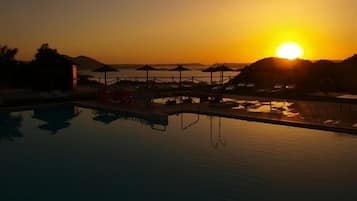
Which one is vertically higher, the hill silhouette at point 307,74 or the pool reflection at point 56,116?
the hill silhouette at point 307,74

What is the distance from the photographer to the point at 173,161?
8.20 meters

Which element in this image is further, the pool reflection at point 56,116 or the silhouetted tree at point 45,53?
the silhouetted tree at point 45,53

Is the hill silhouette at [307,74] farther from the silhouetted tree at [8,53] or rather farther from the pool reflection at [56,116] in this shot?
the silhouetted tree at [8,53]

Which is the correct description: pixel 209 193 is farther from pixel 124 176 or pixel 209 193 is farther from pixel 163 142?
pixel 163 142

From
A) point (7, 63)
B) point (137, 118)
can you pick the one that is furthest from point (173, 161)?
point (7, 63)

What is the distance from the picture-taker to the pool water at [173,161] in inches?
249

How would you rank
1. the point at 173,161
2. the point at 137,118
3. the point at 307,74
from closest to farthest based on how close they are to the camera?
the point at 173,161, the point at 137,118, the point at 307,74

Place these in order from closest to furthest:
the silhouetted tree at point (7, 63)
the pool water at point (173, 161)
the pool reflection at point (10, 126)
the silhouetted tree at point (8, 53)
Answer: the pool water at point (173, 161) → the pool reflection at point (10, 126) → the silhouetted tree at point (7, 63) → the silhouetted tree at point (8, 53)

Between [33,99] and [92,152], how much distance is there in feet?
29.2

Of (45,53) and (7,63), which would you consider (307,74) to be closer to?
(45,53)

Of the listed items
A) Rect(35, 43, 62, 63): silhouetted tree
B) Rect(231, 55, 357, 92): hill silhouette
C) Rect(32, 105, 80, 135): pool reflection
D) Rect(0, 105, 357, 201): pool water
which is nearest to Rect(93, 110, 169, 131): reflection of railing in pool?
Rect(0, 105, 357, 201): pool water

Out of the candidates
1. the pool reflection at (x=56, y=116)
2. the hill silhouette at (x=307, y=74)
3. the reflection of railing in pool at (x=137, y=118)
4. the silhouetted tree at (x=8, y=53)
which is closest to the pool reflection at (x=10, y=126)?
the pool reflection at (x=56, y=116)

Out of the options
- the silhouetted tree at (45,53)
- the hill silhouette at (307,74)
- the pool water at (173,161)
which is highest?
the silhouetted tree at (45,53)

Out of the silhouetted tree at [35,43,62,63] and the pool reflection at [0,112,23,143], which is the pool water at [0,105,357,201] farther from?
the silhouetted tree at [35,43,62,63]
